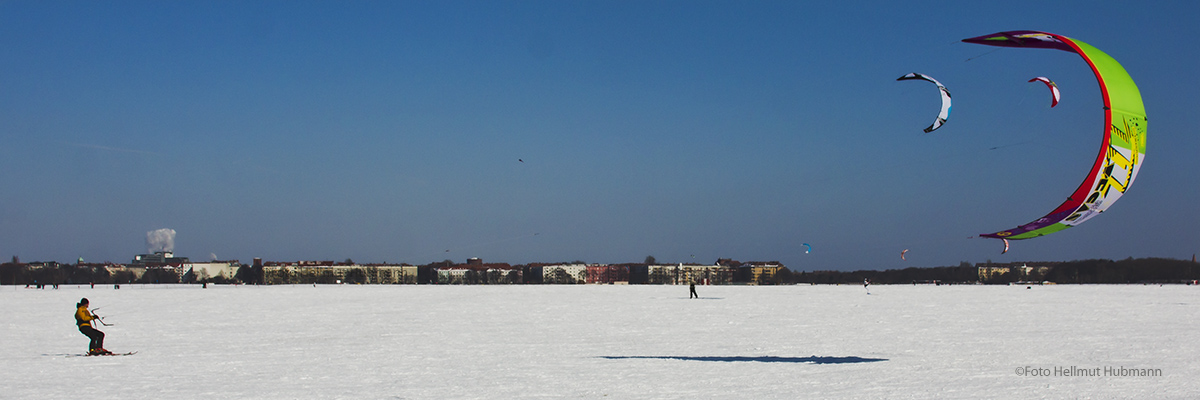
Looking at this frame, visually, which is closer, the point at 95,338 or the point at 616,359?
the point at 616,359

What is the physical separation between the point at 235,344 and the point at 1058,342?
1343 centimetres

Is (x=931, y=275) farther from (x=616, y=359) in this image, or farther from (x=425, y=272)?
(x=616, y=359)

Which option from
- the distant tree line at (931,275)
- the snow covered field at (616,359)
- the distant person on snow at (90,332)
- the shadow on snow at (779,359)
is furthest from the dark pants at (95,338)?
the distant tree line at (931,275)

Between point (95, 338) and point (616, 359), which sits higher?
point (95, 338)

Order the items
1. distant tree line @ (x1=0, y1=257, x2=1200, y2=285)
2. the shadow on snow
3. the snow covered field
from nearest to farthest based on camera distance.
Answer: the snow covered field
the shadow on snow
distant tree line @ (x1=0, y1=257, x2=1200, y2=285)

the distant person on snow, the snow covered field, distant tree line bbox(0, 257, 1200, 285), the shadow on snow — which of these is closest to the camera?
the snow covered field

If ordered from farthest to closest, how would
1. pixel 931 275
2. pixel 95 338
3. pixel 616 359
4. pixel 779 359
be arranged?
pixel 931 275 < pixel 95 338 < pixel 616 359 < pixel 779 359

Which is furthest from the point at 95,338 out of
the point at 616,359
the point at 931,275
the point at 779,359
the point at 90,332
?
the point at 931,275

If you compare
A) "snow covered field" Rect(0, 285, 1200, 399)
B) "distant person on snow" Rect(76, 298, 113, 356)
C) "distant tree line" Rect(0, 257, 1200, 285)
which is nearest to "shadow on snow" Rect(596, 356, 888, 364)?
"snow covered field" Rect(0, 285, 1200, 399)

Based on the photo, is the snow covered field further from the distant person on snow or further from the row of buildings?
the row of buildings

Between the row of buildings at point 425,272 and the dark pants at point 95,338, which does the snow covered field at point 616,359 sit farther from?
the row of buildings at point 425,272

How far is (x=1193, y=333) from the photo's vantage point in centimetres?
1584

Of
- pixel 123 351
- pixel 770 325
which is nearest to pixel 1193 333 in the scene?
pixel 770 325

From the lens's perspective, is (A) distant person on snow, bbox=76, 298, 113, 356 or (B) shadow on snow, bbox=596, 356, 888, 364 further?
(A) distant person on snow, bbox=76, 298, 113, 356
